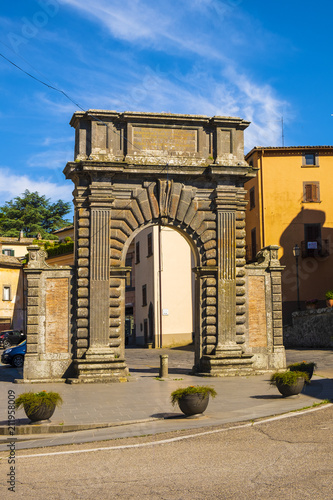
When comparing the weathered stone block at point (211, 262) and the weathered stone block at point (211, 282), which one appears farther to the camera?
the weathered stone block at point (211, 262)

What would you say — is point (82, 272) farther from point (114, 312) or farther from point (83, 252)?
point (114, 312)

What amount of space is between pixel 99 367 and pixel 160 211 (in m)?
5.88

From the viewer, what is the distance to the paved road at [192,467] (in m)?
6.76

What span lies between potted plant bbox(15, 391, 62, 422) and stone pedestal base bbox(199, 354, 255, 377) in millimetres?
9714

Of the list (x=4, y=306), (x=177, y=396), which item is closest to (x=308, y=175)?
(x=4, y=306)

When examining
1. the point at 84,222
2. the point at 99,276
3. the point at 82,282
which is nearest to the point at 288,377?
the point at 99,276

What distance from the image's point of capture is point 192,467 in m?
7.92

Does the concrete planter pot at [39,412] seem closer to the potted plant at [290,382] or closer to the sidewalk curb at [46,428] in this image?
the sidewalk curb at [46,428]

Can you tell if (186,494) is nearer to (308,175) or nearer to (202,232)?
(202,232)

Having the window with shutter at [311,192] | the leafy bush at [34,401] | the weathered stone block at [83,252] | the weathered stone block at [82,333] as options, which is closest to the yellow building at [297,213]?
the window with shutter at [311,192]

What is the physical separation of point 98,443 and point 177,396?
8.87 ft

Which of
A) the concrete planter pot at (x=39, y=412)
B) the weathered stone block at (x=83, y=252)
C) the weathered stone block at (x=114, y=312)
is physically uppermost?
the weathered stone block at (x=83, y=252)

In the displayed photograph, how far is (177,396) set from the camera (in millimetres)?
12383

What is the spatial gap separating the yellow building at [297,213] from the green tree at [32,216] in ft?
100
